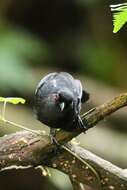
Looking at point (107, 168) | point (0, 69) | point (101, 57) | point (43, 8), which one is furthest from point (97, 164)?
point (43, 8)

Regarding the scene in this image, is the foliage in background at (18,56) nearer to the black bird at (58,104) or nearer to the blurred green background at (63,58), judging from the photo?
the blurred green background at (63,58)

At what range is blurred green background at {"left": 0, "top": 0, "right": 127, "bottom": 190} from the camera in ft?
12.3

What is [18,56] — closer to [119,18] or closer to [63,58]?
[63,58]

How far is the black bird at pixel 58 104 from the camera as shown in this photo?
142 cm

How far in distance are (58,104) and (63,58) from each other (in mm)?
3041

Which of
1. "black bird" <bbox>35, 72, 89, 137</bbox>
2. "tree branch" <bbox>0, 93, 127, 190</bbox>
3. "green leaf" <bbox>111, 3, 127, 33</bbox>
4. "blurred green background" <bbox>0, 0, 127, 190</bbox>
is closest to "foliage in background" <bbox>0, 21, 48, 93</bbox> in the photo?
"blurred green background" <bbox>0, 0, 127, 190</bbox>

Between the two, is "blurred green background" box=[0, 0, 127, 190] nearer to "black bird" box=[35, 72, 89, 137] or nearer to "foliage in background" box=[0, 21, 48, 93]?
"foliage in background" box=[0, 21, 48, 93]

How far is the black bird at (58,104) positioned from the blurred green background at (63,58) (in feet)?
6.42

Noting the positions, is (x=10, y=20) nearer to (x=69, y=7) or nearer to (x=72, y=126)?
(x=69, y=7)

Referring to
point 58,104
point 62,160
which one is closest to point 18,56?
point 62,160

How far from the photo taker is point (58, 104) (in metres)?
1.42

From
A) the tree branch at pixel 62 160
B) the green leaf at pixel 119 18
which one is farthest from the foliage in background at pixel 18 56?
the green leaf at pixel 119 18

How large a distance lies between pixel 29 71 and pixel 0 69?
26 centimetres

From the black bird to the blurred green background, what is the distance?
196 cm
